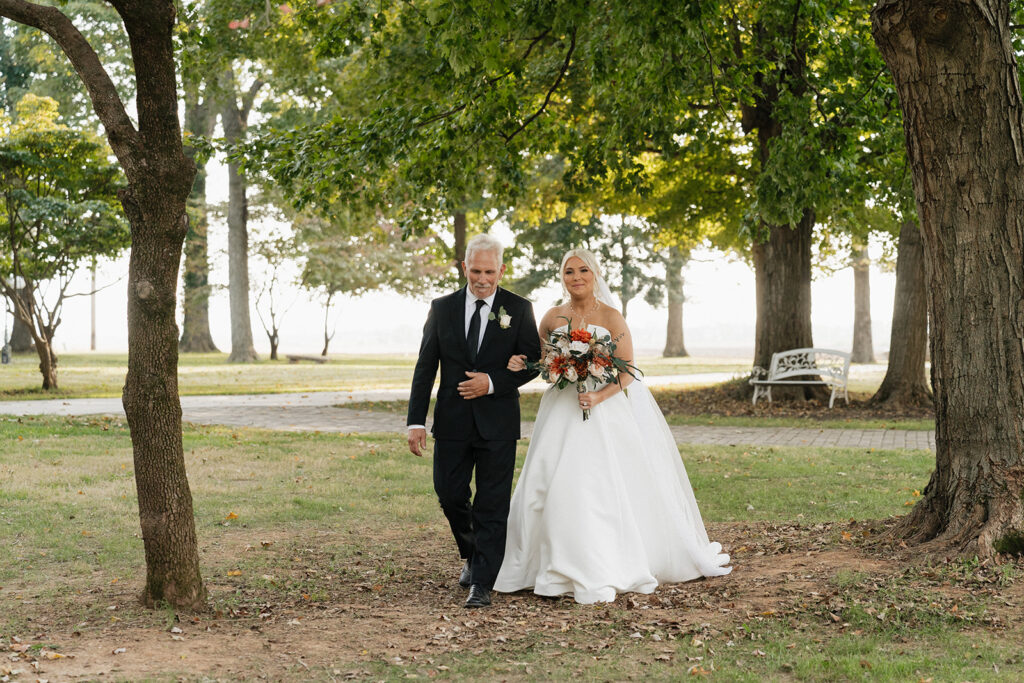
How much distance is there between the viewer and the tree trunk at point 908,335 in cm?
1780

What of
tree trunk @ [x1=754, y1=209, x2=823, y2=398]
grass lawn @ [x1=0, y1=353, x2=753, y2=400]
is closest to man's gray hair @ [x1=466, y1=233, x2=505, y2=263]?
tree trunk @ [x1=754, y1=209, x2=823, y2=398]

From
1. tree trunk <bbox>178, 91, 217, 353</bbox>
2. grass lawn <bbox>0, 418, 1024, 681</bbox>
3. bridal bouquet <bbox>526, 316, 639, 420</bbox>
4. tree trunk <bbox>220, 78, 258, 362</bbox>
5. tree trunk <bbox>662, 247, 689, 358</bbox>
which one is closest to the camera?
grass lawn <bbox>0, 418, 1024, 681</bbox>

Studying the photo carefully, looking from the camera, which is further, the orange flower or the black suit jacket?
the orange flower

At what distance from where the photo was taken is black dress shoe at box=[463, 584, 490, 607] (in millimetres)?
5625

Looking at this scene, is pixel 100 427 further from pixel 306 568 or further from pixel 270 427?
pixel 306 568

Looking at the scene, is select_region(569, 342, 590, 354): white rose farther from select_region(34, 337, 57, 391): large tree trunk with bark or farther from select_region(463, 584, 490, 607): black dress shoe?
select_region(34, 337, 57, 391): large tree trunk with bark

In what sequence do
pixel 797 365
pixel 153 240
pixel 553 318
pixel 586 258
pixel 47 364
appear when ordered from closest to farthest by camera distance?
1. pixel 153 240
2. pixel 586 258
3. pixel 553 318
4. pixel 797 365
5. pixel 47 364

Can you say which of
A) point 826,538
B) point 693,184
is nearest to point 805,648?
point 826,538

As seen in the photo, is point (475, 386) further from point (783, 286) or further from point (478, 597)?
point (783, 286)

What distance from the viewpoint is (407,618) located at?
5422mm

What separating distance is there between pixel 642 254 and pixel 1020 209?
41.2 m

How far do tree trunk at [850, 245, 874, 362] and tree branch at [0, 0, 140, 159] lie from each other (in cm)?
3830

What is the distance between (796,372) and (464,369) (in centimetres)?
1305

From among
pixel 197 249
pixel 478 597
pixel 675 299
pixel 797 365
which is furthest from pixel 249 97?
pixel 478 597
